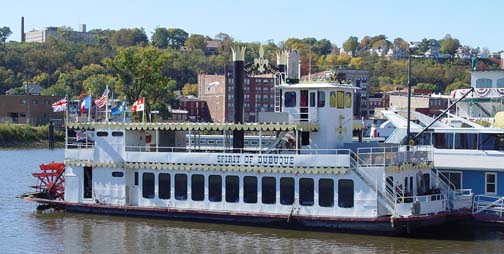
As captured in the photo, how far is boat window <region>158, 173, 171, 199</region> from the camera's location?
37.4m

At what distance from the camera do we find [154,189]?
123 ft

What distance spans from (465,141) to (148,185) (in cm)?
1428

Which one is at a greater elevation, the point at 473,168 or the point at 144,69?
the point at 144,69

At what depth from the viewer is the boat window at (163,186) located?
123ft

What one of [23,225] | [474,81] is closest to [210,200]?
[23,225]

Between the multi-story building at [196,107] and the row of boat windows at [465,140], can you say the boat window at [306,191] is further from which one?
the multi-story building at [196,107]

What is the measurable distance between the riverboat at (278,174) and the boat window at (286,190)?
1.6 inches

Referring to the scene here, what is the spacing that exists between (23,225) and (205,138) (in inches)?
456

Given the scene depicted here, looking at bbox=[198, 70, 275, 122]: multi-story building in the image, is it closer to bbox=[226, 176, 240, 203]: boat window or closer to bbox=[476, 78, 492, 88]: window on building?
bbox=[476, 78, 492, 88]: window on building

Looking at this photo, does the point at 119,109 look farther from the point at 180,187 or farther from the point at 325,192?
the point at 325,192

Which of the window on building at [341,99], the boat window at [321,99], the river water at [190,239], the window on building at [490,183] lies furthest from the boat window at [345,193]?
the window on building at [490,183]

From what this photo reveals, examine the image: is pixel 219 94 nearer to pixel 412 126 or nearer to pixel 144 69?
pixel 144 69

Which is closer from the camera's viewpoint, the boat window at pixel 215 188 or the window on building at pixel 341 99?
the boat window at pixel 215 188

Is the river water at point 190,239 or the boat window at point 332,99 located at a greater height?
the boat window at point 332,99
